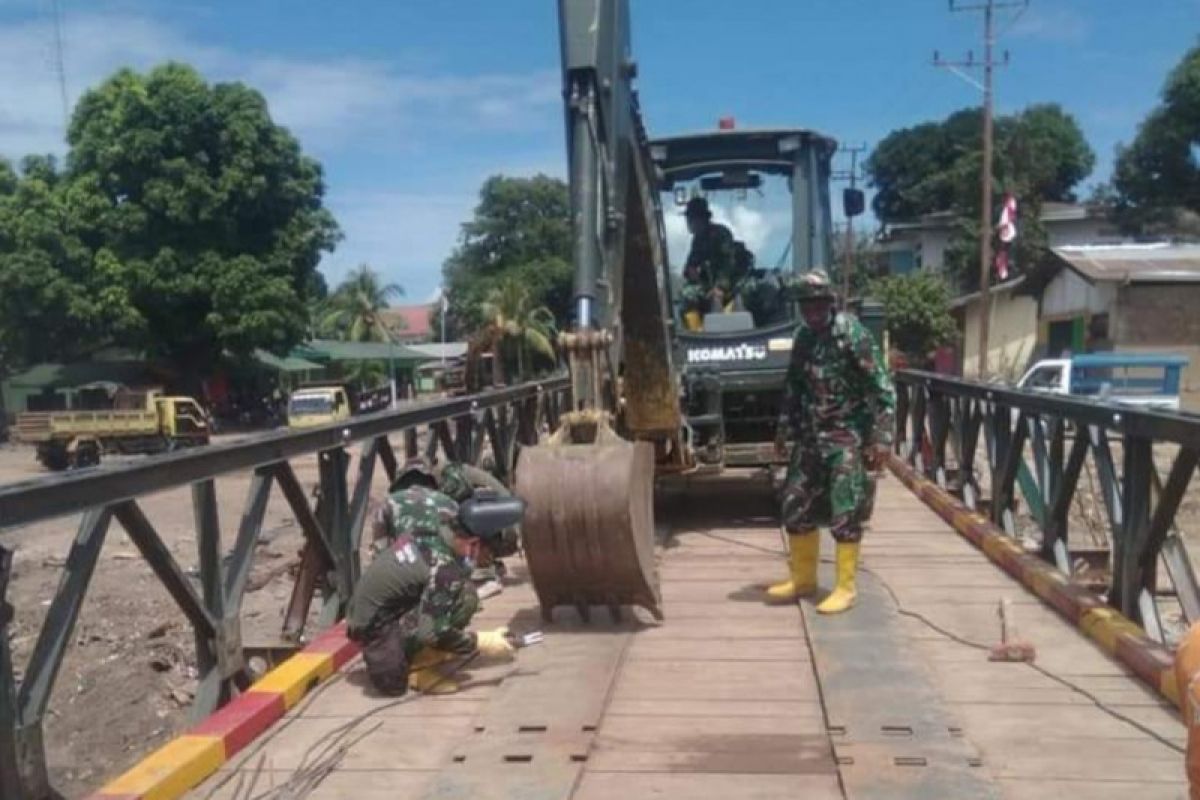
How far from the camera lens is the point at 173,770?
3703 mm

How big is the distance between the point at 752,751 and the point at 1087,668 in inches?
66.6

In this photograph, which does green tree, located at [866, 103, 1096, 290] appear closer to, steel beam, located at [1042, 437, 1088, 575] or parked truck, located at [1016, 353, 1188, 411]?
parked truck, located at [1016, 353, 1188, 411]

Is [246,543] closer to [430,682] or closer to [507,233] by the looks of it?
[430,682]

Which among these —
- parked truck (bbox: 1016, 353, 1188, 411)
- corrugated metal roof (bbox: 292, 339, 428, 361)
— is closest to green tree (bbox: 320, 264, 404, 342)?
corrugated metal roof (bbox: 292, 339, 428, 361)

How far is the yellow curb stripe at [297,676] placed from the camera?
456cm

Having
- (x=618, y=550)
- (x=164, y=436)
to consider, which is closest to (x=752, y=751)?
(x=618, y=550)

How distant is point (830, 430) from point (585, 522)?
5.10ft

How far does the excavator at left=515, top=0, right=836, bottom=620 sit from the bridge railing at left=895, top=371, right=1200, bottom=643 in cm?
163

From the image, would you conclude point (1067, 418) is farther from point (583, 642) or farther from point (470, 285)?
point (470, 285)

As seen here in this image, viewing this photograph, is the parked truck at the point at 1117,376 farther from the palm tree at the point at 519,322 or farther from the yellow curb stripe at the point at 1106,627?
the palm tree at the point at 519,322

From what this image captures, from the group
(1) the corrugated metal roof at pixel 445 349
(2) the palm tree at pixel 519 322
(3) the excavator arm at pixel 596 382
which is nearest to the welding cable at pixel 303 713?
(3) the excavator arm at pixel 596 382

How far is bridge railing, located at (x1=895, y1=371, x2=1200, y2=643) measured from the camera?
5051 mm

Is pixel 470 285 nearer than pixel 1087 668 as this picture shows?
No

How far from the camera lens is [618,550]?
5336mm
